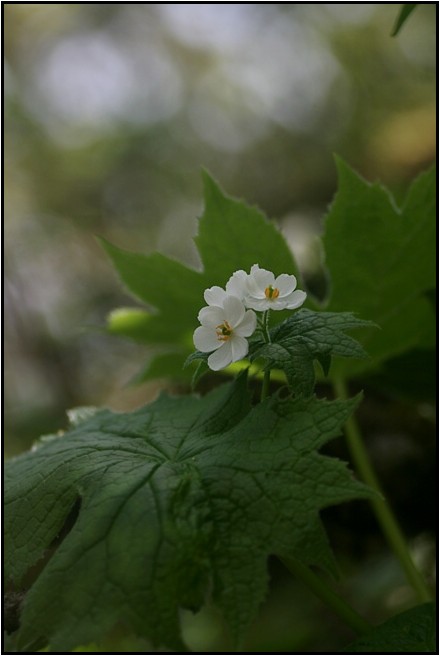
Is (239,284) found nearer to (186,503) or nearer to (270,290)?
(270,290)

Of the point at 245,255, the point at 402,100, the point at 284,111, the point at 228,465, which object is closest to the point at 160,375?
the point at 245,255

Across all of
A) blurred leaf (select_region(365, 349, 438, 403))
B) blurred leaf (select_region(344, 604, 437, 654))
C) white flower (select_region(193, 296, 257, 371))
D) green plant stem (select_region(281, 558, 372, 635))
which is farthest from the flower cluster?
blurred leaf (select_region(365, 349, 438, 403))

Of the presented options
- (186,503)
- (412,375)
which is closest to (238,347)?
(186,503)

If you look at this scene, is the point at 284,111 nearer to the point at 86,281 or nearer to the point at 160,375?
the point at 86,281

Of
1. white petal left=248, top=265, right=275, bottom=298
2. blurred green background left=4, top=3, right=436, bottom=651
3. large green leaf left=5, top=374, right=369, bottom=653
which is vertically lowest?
large green leaf left=5, top=374, right=369, bottom=653

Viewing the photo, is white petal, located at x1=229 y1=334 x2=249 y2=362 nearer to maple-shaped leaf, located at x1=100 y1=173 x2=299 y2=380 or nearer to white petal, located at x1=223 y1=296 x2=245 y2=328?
white petal, located at x1=223 y1=296 x2=245 y2=328

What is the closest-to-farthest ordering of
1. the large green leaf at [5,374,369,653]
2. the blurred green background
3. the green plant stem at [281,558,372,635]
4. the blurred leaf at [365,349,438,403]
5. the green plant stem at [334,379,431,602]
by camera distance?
the large green leaf at [5,374,369,653] < the green plant stem at [281,558,372,635] < the green plant stem at [334,379,431,602] < the blurred leaf at [365,349,438,403] < the blurred green background
